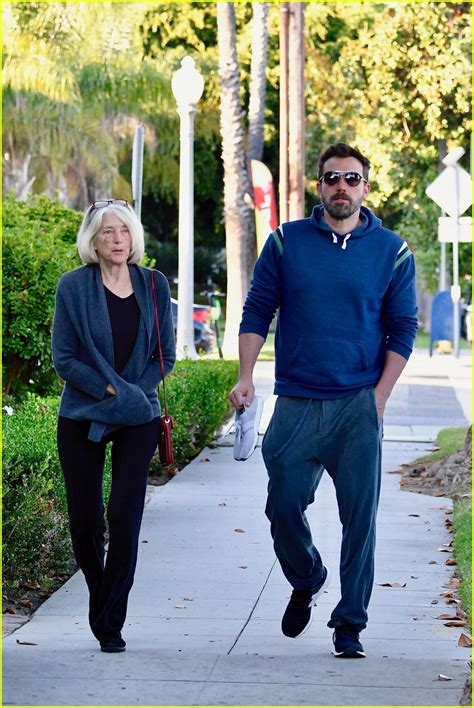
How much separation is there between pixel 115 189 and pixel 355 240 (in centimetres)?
3769

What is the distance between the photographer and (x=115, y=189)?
43.2 metres

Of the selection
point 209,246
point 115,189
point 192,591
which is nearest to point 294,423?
point 192,591

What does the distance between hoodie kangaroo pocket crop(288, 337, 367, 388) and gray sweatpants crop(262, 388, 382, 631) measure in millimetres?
84

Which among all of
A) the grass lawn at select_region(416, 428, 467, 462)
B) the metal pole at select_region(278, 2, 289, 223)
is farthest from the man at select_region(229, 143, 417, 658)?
the metal pole at select_region(278, 2, 289, 223)

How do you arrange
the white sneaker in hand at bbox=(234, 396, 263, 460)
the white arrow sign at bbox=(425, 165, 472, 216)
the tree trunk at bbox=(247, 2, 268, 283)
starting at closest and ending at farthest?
1. the white sneaker in hand at bbox=(234, 396, 263, 460)
2. the white arrow sign at bbox=(425, 165, 472, 216)
3. the tree trunk at bbox=(247, 2, 268, 283)

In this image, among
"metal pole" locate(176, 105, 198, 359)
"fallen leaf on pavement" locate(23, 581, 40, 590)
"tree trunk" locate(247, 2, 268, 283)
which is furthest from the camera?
"tree trunk" locate(247, 2, 268, 283)

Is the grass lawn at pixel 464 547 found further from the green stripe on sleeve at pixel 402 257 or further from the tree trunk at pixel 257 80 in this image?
the tree trunk at pixel 257 80

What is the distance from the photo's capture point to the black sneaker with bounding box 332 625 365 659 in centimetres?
588

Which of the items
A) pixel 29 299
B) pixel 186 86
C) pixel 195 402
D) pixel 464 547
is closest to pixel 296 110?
pixel 186 86

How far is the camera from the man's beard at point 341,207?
19.4 feet

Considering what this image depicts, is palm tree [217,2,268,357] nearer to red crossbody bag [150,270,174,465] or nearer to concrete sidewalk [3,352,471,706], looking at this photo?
concrete sidewalk [3,352,471,706]

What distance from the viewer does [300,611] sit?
6250mm

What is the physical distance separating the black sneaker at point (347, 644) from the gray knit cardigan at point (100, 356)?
1147 mm

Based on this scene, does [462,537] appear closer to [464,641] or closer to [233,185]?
[464,641]
